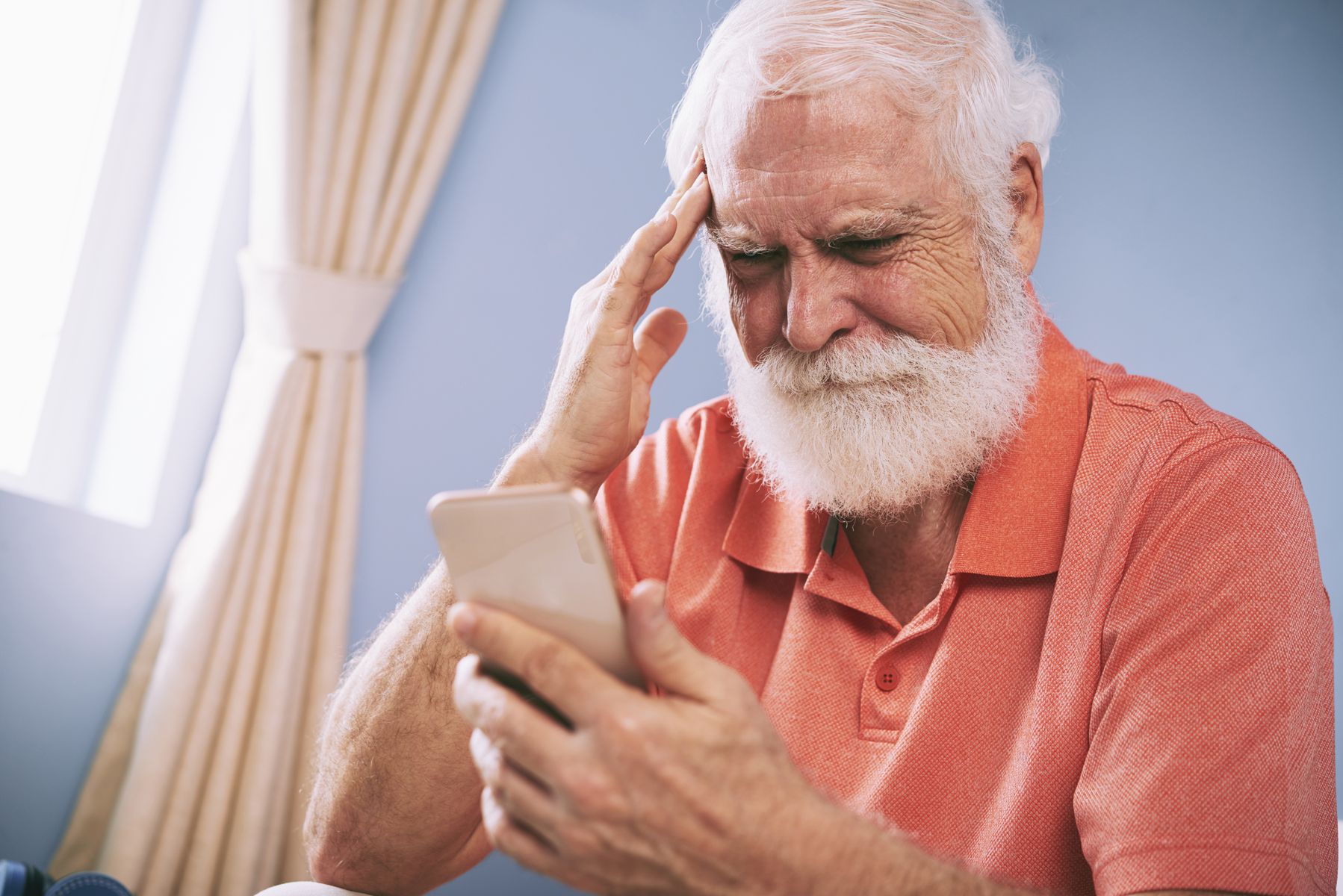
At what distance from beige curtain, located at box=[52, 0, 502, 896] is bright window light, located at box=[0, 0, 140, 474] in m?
0.36

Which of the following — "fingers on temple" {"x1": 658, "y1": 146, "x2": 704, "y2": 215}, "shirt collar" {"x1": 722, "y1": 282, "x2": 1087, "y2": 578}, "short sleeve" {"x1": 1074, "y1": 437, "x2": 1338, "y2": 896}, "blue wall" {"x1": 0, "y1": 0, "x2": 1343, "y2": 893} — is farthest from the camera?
"blue wall" {"x1": 0, "y1": 0, "x2": 1343, "y2": 893}

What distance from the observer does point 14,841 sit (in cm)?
234

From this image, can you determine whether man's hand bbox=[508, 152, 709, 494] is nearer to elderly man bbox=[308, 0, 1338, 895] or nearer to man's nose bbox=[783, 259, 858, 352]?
elderly man bbox=[308, 0, 1338, 895]

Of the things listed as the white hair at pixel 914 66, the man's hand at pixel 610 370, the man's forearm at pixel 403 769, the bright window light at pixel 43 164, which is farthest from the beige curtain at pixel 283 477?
the white hair at pixel 914 66

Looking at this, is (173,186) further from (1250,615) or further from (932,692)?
(1250,615)

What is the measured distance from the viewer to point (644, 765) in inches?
34.3

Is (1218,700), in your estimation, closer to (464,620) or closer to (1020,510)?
(1020,510)

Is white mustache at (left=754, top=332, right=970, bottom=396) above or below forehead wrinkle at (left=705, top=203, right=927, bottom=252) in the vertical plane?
below

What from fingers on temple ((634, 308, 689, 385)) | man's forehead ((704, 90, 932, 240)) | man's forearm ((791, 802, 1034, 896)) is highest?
man's forehead ((704, 90, 932, 240))

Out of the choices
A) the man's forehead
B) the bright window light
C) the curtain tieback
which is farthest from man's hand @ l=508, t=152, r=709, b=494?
the bright window light

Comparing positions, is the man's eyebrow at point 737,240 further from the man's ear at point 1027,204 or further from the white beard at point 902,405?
the man's ear at point 1027,204

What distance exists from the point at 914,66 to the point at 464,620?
0.96 m

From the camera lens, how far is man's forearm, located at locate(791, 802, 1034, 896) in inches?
36.4

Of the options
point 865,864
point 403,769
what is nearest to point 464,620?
point 865,864
